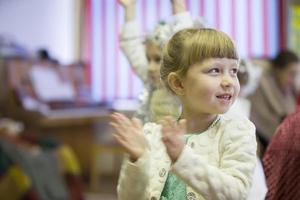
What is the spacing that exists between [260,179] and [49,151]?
99.1 inches

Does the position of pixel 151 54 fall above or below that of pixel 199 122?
above

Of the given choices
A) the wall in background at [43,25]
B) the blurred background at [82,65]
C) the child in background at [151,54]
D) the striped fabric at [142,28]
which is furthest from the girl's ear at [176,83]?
the wall in background at [43,25]

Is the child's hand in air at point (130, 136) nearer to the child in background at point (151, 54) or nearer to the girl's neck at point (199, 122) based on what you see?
the girl's neck at point (199, 122)

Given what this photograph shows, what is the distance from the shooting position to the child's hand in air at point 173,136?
95 centimetres

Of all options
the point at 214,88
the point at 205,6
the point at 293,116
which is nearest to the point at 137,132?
the point at 214,88

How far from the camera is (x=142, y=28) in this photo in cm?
528

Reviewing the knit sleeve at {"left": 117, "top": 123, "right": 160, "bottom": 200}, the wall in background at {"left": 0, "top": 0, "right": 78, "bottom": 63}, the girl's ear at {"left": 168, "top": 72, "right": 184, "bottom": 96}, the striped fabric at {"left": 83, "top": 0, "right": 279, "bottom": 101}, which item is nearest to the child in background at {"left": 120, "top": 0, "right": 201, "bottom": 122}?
the girl's ear at {"left": 168, "top": 72, "right": 184, "bottom": 96}

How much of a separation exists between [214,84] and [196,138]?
0.12 m

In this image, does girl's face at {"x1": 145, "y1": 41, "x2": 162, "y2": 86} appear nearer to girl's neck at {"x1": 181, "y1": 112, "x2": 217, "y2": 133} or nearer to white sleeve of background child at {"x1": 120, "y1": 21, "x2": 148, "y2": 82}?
white sleeve of background child at {"x1": 120, "y1": 21, "x2": 148, "y2": 82}

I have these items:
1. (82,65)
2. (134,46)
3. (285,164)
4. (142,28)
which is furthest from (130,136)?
(82,65)

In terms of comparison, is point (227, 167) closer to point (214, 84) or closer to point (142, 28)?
point (214, 84)

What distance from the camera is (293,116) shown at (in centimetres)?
149

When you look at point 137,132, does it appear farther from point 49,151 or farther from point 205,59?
point 49,151

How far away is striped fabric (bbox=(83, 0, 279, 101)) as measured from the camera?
5.14m
